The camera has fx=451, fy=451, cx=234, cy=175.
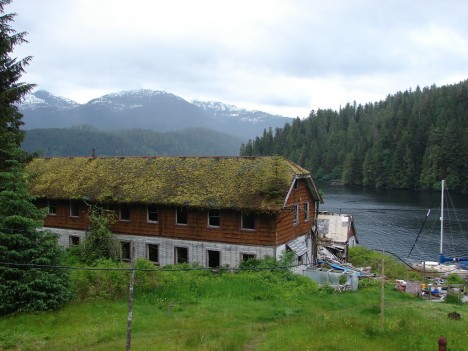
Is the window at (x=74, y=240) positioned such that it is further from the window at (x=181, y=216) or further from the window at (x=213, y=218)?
the window at (x=213, y=218)

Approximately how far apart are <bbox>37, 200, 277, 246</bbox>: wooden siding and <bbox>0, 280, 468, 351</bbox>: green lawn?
3907 mm

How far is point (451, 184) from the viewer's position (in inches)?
4633

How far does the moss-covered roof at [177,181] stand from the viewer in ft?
93.7

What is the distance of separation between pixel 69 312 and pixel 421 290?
19.2 meters

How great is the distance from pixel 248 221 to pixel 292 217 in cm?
335

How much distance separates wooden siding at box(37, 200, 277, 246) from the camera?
2805cm

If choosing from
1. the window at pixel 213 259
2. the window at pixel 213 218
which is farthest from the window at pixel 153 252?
the window at pixel 213 218

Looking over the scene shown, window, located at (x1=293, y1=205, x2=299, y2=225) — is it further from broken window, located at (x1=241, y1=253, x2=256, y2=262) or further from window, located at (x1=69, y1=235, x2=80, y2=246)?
window, located at (x1=69, y1=235, x2=80, y2=246)

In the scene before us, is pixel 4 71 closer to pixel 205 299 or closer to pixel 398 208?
pixel 205 299

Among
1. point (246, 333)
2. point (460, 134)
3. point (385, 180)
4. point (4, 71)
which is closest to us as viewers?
point (246, 333)

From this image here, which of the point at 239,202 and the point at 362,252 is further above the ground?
the point at 239,202

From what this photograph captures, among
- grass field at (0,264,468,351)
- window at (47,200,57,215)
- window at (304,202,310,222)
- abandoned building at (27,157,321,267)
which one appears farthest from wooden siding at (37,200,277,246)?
window at (304,202,310,222)

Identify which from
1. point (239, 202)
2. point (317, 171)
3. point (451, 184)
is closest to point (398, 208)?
point (451, 184)

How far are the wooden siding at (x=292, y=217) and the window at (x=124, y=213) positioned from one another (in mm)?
11228
